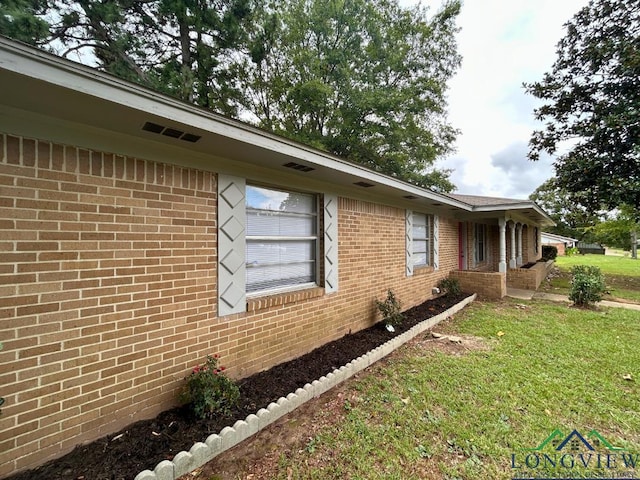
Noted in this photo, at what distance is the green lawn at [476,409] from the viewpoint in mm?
2303

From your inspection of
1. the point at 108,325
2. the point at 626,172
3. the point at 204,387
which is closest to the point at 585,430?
the point at 204,387

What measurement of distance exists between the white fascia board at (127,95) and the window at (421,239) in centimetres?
478

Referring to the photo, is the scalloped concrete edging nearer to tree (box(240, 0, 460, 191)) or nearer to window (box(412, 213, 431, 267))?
window (box(412, 213, 431, 267))

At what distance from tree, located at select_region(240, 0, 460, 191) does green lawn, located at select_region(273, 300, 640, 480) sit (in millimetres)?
10275

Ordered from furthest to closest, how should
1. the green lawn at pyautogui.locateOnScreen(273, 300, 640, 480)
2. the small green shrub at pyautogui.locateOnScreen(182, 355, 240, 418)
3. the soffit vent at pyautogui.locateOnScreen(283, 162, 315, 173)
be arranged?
the soffit vent at pyautogui.locateOnScreen(283, 162, 315, 173), the small green shrub at pyautogui.locateOnScreen(182, 355, 240, 418), the green lawn at pyautogui.locateOnScreen(273, 300, 640, 480)

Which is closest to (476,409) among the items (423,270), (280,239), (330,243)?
(330,243)

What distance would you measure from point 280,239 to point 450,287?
614 centimetres

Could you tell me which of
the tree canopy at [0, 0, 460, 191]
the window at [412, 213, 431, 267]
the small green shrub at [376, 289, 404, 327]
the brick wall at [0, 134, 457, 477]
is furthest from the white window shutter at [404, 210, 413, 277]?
the tree canopy at [0, 0, 460, 191]

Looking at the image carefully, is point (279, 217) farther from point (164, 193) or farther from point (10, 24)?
point (10, 24)

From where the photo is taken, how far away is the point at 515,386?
11.4 feet

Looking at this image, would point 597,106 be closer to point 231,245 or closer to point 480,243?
point 480,243

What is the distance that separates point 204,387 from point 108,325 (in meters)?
1.01

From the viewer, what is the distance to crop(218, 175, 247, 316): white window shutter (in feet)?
10.2

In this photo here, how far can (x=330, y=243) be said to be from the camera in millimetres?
4500
